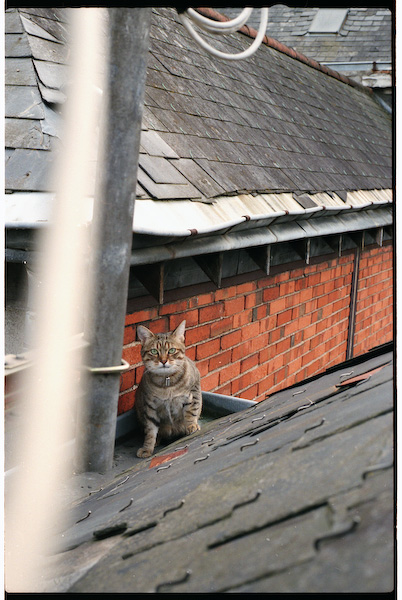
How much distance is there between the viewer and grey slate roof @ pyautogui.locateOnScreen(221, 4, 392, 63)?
419 inches

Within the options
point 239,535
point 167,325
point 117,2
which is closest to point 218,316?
point 167,325

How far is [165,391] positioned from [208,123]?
5.87 feet

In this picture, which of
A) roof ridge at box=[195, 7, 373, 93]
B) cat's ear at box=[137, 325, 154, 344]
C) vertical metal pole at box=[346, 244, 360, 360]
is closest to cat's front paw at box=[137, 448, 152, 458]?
cat's ear at box=[137, 325, 154, 344]

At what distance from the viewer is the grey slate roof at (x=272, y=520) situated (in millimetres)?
898

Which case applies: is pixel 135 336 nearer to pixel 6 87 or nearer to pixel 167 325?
pixel 167 325

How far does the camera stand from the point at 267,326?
187 inches

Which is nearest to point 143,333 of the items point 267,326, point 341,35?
point 267,326

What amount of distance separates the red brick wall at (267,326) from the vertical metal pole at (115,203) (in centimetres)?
138

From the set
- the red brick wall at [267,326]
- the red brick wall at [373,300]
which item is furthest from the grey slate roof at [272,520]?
the red brick wall at [373,300]

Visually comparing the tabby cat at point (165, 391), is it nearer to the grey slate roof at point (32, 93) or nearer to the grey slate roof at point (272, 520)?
the grey slate roof at point (32, 93)

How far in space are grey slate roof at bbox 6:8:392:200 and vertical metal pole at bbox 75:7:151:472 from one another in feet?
2.67

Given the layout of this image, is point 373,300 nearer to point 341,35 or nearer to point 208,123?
point 208,123

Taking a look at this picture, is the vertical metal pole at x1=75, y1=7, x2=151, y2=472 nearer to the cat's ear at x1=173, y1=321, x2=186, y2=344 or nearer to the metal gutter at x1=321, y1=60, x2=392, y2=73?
the cat's ear at x1=173, y1=321, x2=186, y2=344

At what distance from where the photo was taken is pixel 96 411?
64.2 inches
